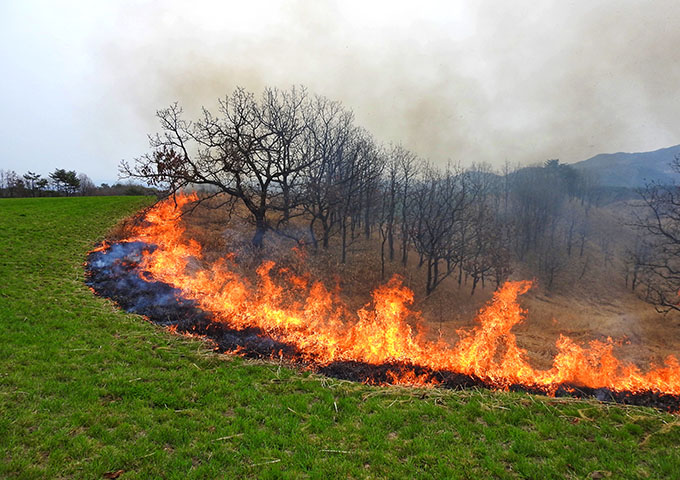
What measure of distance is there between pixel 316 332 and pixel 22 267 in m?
13.7

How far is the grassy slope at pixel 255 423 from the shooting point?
4508 mm

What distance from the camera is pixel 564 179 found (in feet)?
241

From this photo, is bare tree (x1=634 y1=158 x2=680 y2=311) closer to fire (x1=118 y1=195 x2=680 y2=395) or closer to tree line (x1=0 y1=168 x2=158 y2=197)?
fire (x1=118 y1=195 x2=680 y2=395)

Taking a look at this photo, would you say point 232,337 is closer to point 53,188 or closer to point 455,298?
point 455,298

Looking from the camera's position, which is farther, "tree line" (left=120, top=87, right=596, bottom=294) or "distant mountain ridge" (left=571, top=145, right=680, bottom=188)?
"distant mountain ridge" (left=571, top=145, right=680, bottom=188)

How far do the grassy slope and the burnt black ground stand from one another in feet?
3.39

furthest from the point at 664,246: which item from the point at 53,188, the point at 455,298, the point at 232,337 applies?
the point at 53,188

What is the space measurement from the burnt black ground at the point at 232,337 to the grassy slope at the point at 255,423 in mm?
1032

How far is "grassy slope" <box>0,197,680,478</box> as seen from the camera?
451 cm

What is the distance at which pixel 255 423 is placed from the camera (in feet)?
18.3

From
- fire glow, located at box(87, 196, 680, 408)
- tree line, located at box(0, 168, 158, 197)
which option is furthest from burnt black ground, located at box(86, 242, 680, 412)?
tree line, located at box(0, 168, 158, 197)

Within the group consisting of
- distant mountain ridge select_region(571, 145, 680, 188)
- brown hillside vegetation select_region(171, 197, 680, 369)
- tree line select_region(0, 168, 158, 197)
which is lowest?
brown hillside vegetation select_region(171, 197, 680, 369)

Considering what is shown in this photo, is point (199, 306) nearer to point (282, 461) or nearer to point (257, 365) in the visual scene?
point (257, 365)

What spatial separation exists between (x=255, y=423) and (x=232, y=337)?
5.03 meters
